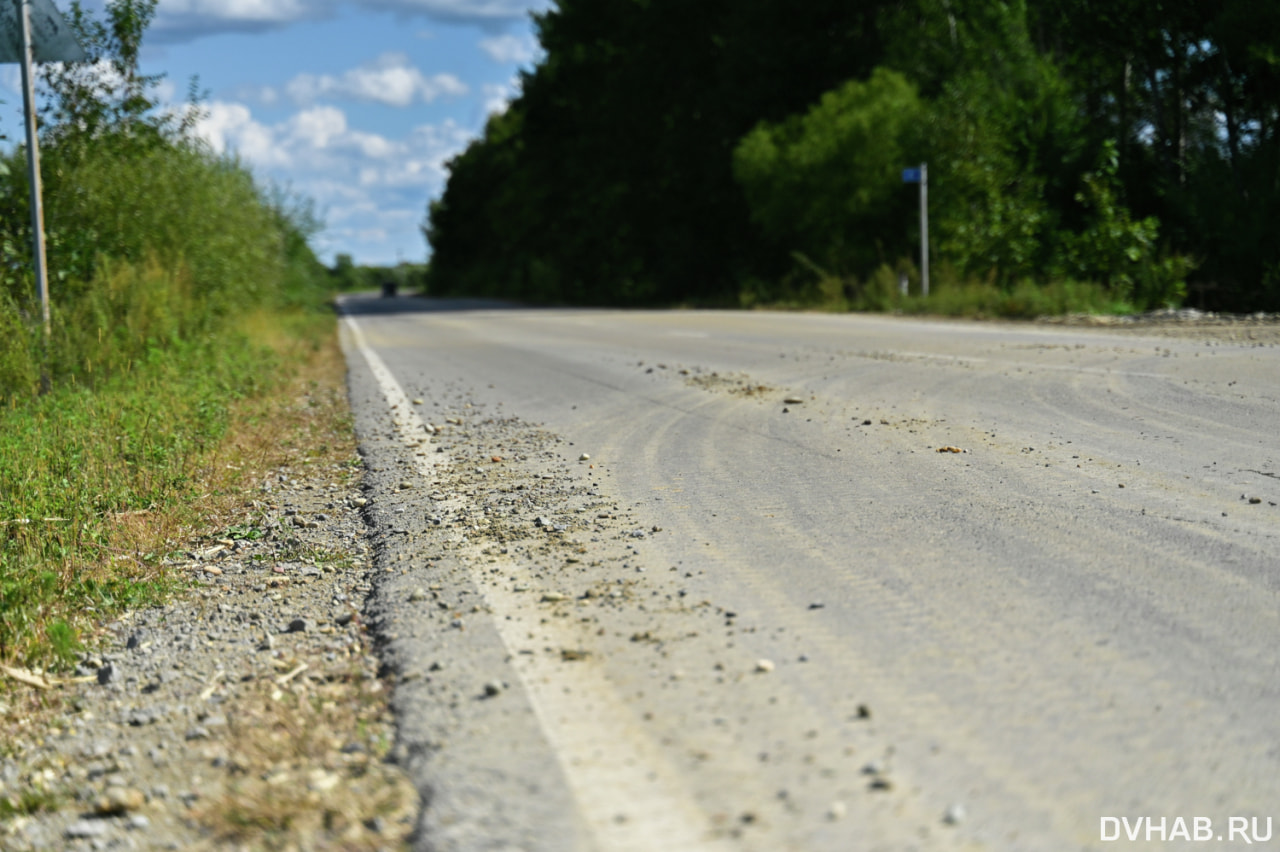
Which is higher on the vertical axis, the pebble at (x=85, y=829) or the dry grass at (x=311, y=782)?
the dry grass at (x=311, y=782)

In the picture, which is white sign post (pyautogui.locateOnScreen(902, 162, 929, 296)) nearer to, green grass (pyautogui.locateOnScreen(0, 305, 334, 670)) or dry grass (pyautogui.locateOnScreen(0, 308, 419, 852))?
green grass (pyautogui.locateOnScreen(0, 305, 334, 670))

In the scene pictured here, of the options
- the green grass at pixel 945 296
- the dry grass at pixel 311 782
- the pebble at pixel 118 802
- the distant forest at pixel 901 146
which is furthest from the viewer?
the distant forest at pixel 901 146

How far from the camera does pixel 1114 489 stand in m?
5.72

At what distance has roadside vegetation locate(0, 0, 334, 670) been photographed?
17.2 feet

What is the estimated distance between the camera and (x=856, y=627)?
151 inches

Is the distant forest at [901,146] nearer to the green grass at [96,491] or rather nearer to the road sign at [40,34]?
the green grass at [96,491]

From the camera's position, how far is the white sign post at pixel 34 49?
10609 mm

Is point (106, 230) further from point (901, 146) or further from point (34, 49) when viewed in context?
point (901, 146)

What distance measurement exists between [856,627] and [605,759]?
3.92 ft

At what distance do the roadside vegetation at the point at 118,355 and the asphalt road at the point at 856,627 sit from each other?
122 centimetres

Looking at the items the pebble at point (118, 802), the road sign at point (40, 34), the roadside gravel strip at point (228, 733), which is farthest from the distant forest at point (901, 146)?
the pebble at point (118, 802)

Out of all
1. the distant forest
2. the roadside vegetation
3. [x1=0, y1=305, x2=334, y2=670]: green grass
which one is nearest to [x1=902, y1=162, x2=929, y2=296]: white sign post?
the distant forest

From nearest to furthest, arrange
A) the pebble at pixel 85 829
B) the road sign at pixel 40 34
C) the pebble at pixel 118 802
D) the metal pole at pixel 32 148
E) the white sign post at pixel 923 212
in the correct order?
1. the pebble at pixel 85 829
2. the pebble at pixel 118 802
3. the metal pole at pixel 32 148
4. the road sign at pixel 40 34
5. the white sign post at pixel 923 212

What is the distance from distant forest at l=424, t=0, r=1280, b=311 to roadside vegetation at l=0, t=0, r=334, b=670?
591 inches
